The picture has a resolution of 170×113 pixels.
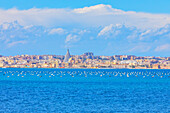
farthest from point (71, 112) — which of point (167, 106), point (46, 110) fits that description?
point (167, 106)

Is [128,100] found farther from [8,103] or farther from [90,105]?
[8,103]

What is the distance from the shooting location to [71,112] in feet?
123

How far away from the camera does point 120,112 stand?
124ft

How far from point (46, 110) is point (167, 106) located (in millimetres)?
13578

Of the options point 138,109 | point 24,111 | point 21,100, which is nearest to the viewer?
point 24,111

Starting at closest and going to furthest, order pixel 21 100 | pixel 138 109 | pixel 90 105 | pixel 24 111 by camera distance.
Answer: pixel 24 111, pixel 138 109, pixel 90 105, pixel 21 100

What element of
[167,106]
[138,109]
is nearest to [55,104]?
[138,109]

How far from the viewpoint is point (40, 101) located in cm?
4506

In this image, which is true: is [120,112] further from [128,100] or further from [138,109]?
[128,100]

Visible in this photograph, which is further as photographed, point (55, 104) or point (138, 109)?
point (55, 104)

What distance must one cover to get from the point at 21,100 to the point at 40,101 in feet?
8.10

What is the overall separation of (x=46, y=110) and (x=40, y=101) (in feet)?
22.8

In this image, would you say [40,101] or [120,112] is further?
[40,101]

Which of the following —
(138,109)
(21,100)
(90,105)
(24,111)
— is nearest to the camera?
(24,111)
